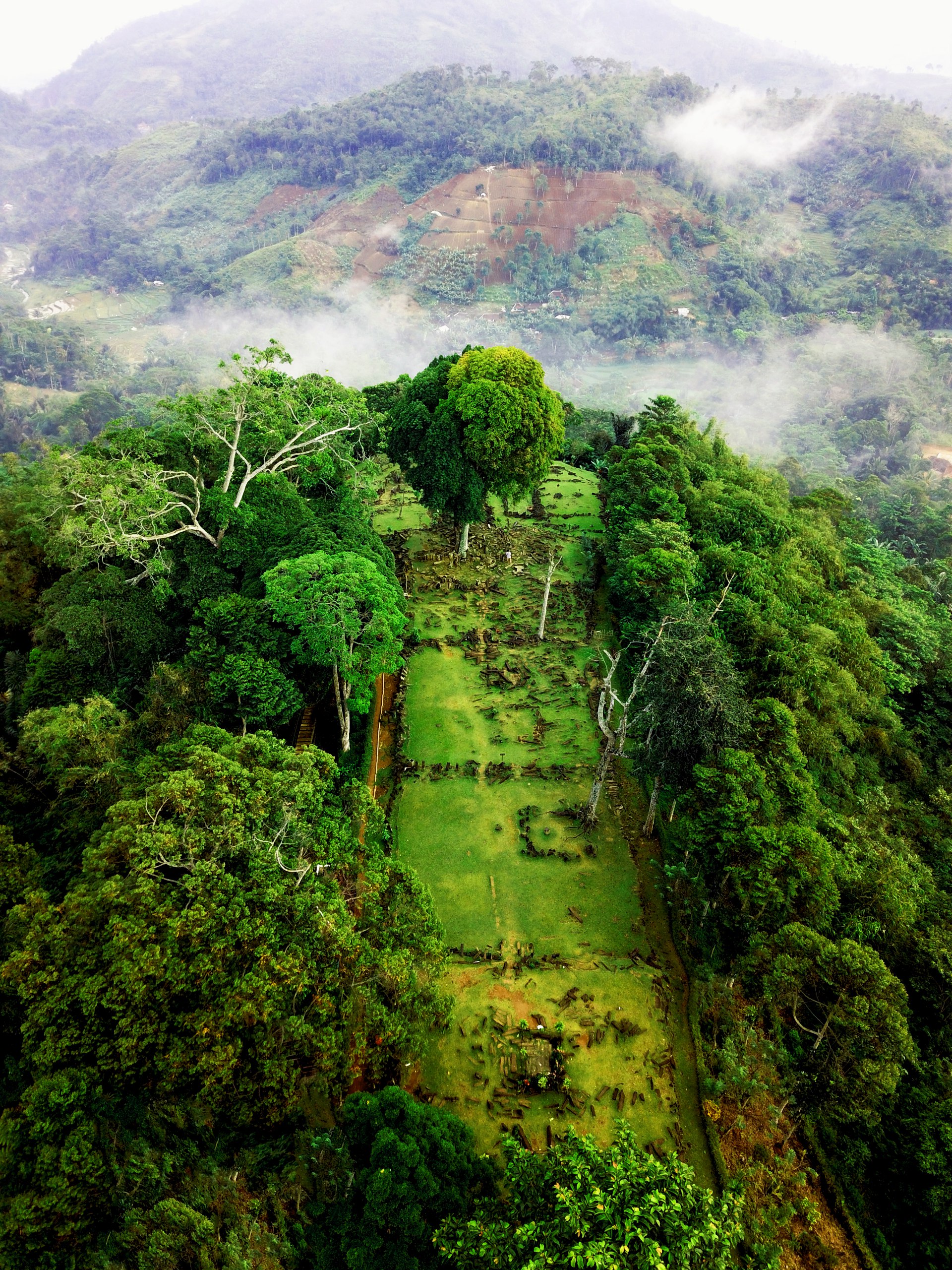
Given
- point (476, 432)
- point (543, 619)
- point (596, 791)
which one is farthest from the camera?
point (476, 432)

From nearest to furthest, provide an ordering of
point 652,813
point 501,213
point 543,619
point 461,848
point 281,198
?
point 461,848
point 652,813
point 543,619
point 501,213
point 281,198

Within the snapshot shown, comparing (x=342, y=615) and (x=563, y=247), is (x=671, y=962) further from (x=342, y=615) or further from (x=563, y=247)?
(x=563, y=247)

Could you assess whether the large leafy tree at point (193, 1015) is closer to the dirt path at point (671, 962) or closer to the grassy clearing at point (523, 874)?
the grassy clearing at point (523, 874)

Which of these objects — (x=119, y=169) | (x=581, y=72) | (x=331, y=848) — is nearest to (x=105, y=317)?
(x=119, y=169)

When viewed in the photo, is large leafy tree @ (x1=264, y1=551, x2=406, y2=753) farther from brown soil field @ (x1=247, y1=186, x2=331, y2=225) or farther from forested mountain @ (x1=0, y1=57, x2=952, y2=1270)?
brown soil field @ (x1=247, y1=186, x2=331, y2=225)

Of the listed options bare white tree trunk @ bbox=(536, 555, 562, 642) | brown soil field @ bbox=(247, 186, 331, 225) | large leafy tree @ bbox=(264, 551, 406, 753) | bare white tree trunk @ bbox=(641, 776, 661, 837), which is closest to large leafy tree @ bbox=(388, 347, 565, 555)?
bare white tree trunk @ bbox=(536, 555, 562, 642)

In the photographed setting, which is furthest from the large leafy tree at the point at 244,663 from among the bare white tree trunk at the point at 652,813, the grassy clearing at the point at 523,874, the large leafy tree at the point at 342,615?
the bare white tree trunk at the point at 652,813

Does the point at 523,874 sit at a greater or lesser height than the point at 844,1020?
lesser

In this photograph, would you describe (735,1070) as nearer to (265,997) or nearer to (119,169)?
(265,997)

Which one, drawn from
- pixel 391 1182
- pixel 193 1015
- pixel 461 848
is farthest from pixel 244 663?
pixel 391 1182
